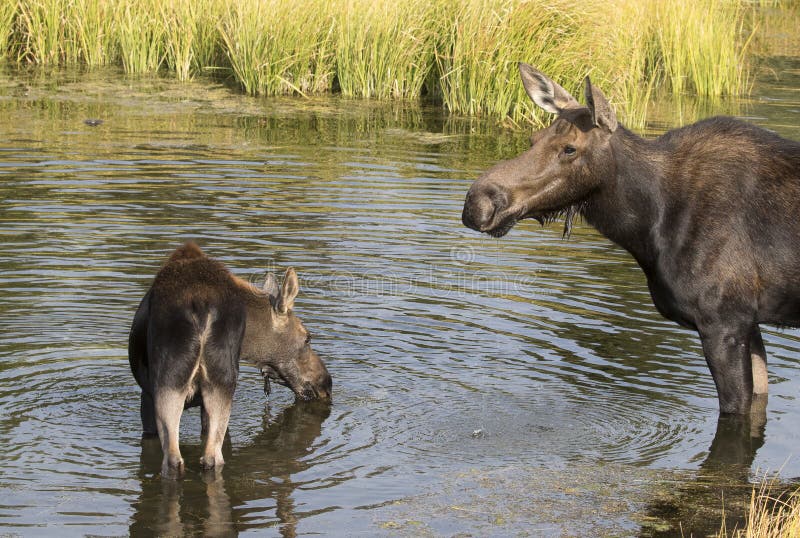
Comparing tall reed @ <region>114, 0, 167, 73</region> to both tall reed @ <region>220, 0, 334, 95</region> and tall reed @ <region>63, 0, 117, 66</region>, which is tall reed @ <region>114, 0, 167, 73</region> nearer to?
tall reed @ <region>63, 0, 117, 66</region>

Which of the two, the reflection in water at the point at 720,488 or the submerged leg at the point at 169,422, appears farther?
the submerged leg at the point at 169,422

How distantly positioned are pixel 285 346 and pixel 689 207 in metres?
2.82

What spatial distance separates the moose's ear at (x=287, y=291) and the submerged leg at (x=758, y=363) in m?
3.08

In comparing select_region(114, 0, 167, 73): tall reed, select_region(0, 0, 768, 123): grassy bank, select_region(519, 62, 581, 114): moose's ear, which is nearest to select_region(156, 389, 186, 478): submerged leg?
select_region(519, 62, 581, 114): moose's ear

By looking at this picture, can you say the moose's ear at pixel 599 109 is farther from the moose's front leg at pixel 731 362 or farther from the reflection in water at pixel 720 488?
the reflection in water at pixel 720 488

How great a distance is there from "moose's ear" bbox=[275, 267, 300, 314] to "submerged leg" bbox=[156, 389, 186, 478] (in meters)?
1.18

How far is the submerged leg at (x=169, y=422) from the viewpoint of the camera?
6.80 meters

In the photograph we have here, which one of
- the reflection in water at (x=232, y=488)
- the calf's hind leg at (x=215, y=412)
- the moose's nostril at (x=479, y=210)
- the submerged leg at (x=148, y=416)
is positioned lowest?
the reflection in water at (x=232, y=488)

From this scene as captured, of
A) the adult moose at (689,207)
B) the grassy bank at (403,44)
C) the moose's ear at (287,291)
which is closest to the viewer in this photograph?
the adult moose at (689,207)

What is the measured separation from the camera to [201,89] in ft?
70.5

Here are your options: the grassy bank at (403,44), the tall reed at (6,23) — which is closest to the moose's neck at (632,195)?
the grassy bank at (403,44)

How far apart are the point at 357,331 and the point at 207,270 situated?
3095mm

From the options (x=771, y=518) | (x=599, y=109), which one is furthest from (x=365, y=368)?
(x=771, y=518)

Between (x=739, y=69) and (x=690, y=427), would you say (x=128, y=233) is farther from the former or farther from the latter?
(x=739, y=69)
